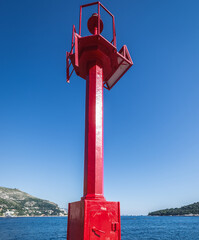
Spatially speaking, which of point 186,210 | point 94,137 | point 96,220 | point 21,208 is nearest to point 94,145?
point 94,137

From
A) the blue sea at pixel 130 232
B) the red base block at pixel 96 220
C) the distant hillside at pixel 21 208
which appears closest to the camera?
the red base block at pixel 96 220

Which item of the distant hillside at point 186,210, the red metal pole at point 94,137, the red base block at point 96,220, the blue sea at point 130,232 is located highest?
the red metal pole at point 94,137

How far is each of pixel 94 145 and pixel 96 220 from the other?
160 centimetres

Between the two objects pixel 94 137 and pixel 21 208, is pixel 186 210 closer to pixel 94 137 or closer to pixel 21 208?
pixel 21 208

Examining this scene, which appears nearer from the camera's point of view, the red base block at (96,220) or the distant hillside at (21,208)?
the red base block at (96,220)

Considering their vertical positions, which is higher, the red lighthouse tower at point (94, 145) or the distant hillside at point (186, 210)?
the red lighthouse tower at point (94, 145)

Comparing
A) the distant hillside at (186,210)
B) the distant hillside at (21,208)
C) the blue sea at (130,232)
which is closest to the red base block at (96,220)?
the blue sea at (130,232)

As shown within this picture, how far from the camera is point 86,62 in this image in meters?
5.71

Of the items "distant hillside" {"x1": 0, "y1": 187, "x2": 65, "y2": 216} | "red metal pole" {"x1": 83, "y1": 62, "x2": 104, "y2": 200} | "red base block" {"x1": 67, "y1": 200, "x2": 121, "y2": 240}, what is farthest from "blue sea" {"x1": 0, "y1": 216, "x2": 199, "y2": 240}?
"distant hillside" {"x1": 0, "y1": 187, "x2": 65, "y2": 216}

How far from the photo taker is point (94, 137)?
15.1 feet

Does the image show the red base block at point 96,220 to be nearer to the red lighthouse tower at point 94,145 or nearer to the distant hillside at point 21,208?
the red lighthouse tower at point 94,145

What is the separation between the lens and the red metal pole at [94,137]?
423 centimetres

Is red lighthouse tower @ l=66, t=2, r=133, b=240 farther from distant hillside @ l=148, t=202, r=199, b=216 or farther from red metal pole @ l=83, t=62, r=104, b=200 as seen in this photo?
distant hillside @ l=148, t=202, r=199, b=216

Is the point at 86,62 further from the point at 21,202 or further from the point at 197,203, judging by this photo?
the point at 21,202
